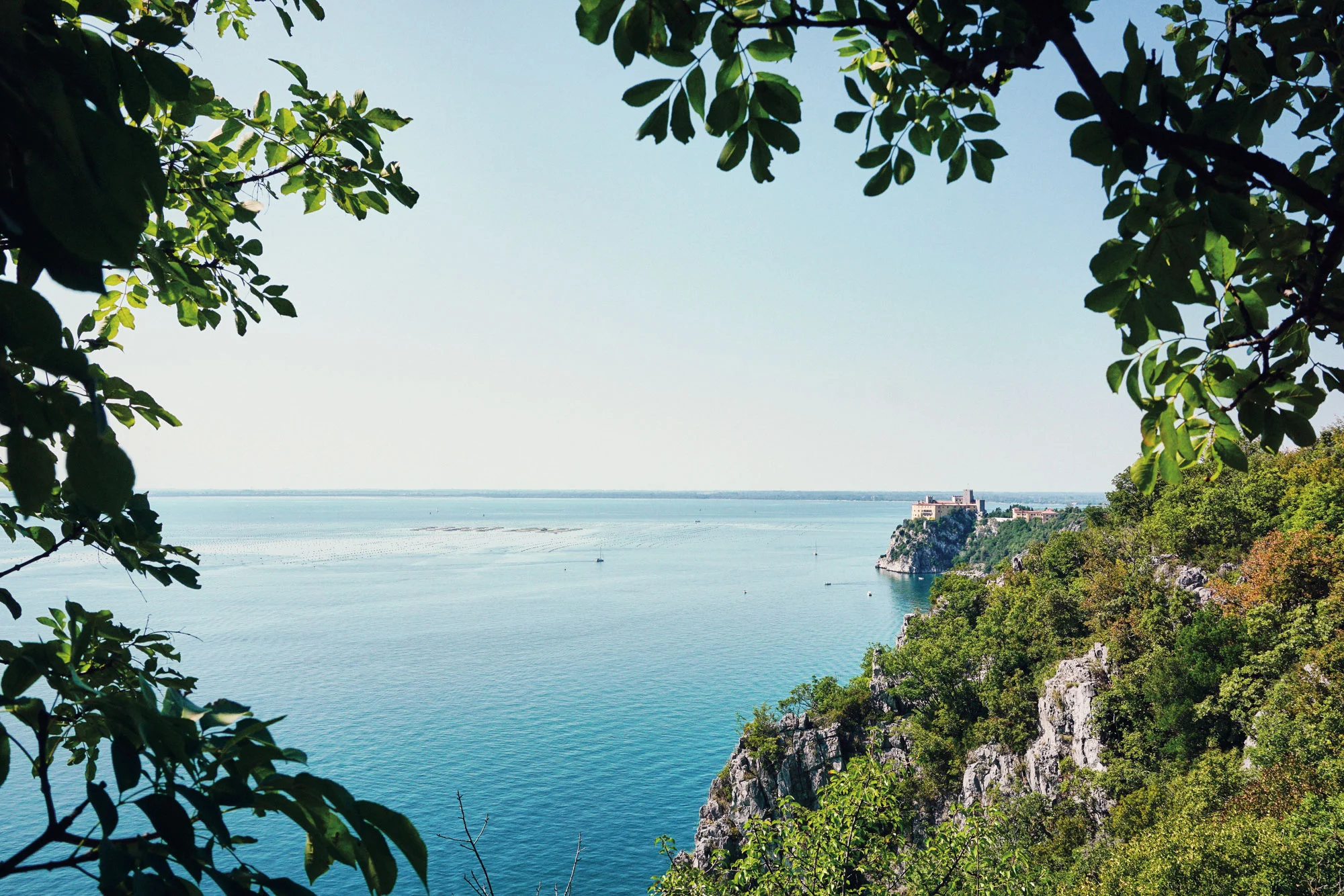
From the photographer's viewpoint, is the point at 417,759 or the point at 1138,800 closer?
the point at 1138,800

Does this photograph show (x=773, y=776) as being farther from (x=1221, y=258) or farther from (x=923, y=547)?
(x=923, y=547)

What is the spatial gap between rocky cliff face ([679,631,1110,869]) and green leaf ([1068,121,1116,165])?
26.7m

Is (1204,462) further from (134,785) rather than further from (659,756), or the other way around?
(659,756)

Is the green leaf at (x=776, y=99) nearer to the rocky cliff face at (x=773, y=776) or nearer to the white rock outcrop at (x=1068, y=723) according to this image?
the white rock outcrop at (x=1068, y=723)

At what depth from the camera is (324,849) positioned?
1.16 m

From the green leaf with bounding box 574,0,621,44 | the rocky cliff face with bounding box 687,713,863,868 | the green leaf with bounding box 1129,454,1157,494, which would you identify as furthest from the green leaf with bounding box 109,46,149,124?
the rocky cliff face with bounding box 687,713,863,868

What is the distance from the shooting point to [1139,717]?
25.4 m

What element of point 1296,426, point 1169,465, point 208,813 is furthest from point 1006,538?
point 208,813

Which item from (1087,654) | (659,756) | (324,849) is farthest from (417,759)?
(324,849)

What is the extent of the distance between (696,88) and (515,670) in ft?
195

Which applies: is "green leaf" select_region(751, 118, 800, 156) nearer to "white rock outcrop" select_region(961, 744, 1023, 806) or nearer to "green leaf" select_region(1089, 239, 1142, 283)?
"green leaf" select_region(1089, 239, 1142, 283)

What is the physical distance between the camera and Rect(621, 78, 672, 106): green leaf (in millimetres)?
1479

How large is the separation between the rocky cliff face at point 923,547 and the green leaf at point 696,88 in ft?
373

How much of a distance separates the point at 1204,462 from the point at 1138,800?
1028 inches
